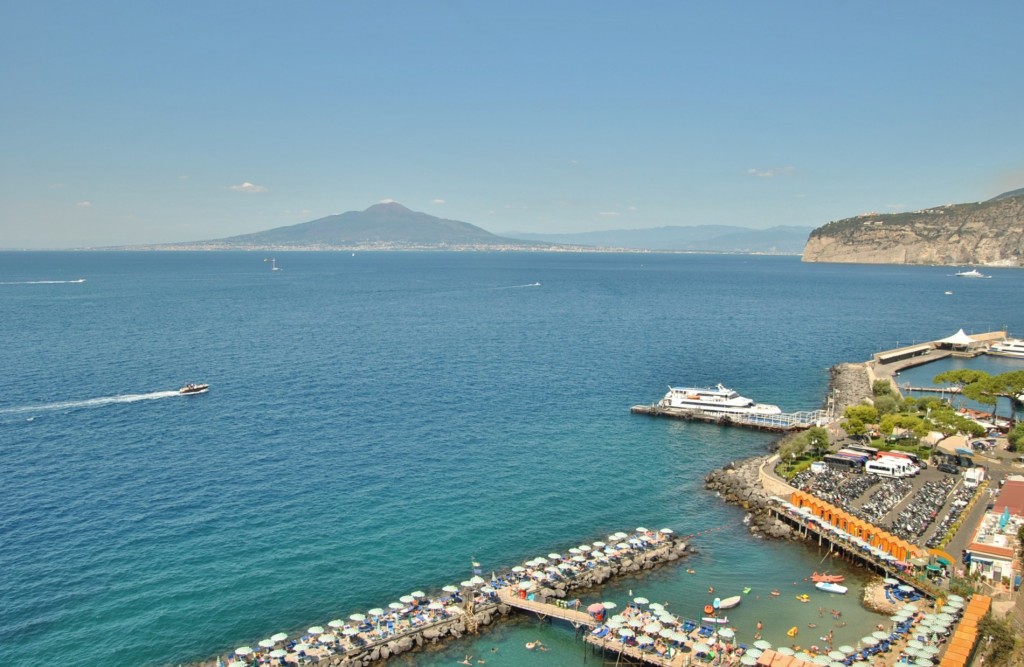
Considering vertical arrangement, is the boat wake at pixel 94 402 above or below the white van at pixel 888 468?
above

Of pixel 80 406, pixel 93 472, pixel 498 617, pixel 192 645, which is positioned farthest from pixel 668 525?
pixel 80 406

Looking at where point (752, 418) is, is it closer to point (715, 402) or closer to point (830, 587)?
point (715, 402)

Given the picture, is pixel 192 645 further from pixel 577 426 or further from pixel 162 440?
→ pixel 577 426

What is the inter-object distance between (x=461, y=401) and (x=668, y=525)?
35.2 m

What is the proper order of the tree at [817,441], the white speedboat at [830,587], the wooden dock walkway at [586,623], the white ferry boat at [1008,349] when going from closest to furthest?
the wooden dock walkway at [586,623] → the white speedboat at [830,587] → the tree at [817,441] → the white ferry boat at [1008,349]

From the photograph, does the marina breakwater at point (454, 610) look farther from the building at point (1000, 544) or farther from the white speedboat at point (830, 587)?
the building at point (1000, 544)

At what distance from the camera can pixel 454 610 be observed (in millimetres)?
36969

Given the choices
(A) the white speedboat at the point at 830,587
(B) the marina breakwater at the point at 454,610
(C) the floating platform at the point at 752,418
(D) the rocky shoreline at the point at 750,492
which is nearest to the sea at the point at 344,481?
(A) the white speedboat at the point at 830,587

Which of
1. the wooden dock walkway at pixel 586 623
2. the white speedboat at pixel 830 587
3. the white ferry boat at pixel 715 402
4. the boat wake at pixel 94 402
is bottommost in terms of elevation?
the white speedboat at pixel 830 587

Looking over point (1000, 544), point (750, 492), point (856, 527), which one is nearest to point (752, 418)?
point (750, 492)

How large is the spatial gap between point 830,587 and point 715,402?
3830 centimetres

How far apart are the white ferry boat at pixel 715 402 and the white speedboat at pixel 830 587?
118ft

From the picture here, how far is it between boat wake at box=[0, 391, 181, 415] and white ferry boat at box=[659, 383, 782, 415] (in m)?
54.2

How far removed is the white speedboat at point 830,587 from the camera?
39.6 meters
